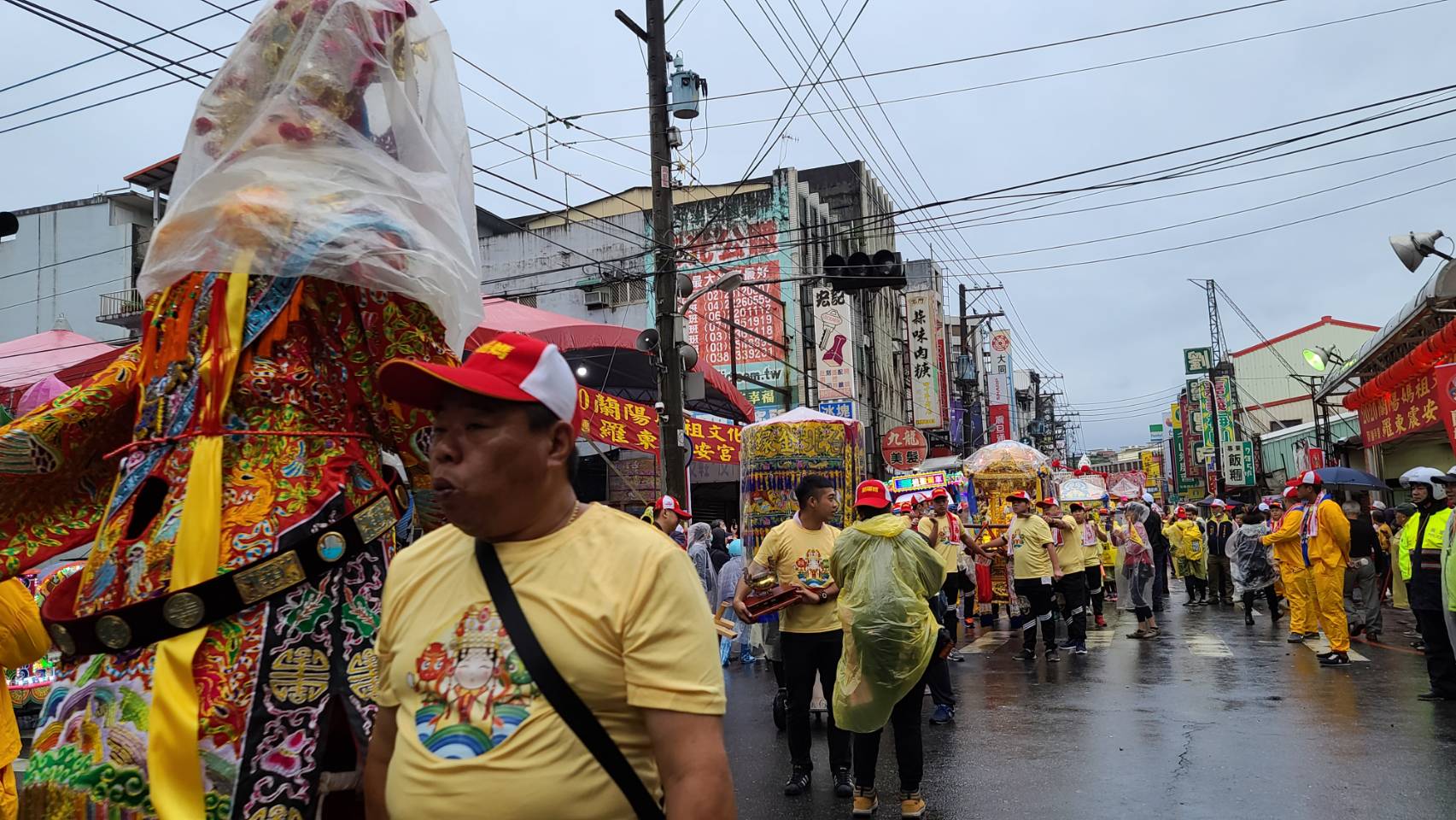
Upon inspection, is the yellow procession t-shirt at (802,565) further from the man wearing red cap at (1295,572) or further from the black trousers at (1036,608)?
the man wearing red cap at (1295,572)

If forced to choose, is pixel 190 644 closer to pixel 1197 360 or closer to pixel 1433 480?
pixel 1433 480

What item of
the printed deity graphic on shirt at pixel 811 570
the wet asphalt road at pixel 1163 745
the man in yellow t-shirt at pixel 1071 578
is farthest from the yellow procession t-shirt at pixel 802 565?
the man in yellow t-shirt at pixel 1071 578

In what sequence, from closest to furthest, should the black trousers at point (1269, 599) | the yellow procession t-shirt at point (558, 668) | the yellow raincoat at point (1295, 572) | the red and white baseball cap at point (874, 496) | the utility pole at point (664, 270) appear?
the yellow procession t-shirt at point (558, 668)
the red and white baseball cap at point (874, 496)
the yellow raincoat at point (1295, 572)
the utility pole at point (664, 270)
the black trousers at point (1269, 599)

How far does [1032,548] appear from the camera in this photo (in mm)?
12336

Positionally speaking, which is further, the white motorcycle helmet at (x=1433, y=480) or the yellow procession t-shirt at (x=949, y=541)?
the yellow procession t-shirt at (x=949, y=541)

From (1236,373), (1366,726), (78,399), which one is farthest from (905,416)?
(78,399)

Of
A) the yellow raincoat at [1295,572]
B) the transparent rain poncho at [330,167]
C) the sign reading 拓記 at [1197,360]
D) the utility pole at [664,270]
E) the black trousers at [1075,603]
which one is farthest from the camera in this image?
the sign reading 拓記 at [1197,360]

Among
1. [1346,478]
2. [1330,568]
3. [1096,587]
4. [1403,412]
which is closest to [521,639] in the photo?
[1330,568]

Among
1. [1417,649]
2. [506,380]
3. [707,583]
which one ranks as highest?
[506,380]

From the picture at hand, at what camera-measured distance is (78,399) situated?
2512 millimetres

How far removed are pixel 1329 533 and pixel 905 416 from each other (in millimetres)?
37757

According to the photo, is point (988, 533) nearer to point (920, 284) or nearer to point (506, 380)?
point (506, 380)

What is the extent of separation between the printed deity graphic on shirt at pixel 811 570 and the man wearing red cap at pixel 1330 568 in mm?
7280

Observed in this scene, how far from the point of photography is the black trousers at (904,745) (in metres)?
5.91
